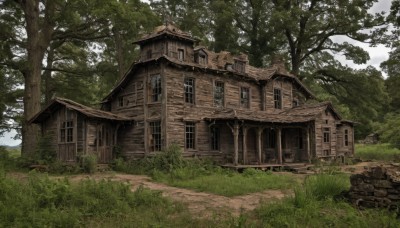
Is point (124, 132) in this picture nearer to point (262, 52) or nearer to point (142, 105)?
point (142, 105)

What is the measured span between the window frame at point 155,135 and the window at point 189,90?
8.07 ft

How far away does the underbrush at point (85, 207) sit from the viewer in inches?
328

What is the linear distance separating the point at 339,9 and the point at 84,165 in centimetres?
2717

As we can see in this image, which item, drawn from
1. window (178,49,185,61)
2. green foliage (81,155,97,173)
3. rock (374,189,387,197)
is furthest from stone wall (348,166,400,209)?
window (178,49,185,61)

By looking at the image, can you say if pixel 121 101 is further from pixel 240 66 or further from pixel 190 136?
pixel 240 66

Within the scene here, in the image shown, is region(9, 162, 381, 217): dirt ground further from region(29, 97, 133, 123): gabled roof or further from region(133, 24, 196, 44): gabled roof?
region(133, 24, 196, 44): gabled roof

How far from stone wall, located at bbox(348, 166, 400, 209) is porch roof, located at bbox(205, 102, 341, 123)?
34.4ft

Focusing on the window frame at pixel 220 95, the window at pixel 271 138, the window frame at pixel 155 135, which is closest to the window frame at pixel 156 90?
the window frame at pixel 155 135

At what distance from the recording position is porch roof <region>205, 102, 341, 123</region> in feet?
68.3

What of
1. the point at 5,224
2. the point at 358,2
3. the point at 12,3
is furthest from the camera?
the point at 358,2

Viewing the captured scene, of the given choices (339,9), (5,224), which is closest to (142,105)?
(5,224)

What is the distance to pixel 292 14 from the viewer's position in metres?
32.9

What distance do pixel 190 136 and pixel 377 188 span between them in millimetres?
13397

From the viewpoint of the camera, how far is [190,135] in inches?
859
